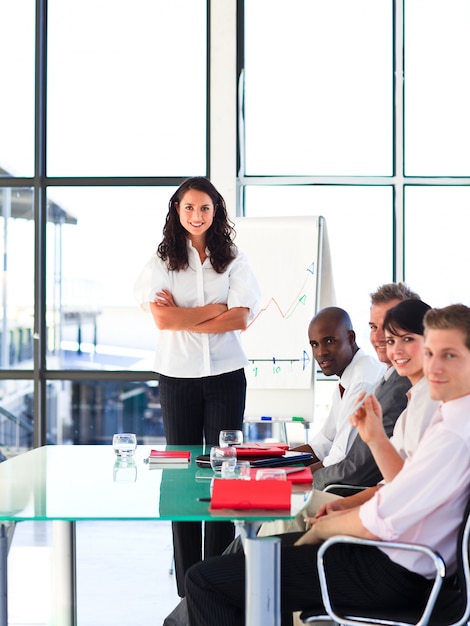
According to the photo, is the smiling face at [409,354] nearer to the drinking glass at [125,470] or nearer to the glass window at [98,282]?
the drinking glass at [125,470]

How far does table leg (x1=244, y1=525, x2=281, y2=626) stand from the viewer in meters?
2.13

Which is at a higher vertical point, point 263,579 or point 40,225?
point 40,225

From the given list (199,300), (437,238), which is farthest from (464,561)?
(437,238)

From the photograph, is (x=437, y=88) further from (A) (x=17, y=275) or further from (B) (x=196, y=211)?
(A) (x=17, y=275)

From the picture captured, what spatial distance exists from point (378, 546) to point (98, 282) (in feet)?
14.7

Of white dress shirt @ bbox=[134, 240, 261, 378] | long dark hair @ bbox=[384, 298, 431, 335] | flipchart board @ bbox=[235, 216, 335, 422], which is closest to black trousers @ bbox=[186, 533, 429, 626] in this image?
long dark hair @ bbox=[384, 298, 431, 335]

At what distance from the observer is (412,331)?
2635mm

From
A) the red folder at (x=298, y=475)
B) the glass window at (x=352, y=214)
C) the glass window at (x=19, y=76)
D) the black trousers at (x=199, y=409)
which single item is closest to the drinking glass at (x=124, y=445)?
the red folder at (x=298, y=475)

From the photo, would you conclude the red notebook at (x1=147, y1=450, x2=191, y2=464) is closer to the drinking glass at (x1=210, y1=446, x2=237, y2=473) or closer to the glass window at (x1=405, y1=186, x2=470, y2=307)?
the drinking glass at (x1=210, y1=446, x2=237, y2=473)

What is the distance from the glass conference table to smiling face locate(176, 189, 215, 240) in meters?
1.08

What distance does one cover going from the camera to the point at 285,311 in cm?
541

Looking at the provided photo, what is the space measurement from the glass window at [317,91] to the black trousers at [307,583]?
4213mm

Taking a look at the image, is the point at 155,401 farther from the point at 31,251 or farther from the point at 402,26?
the point at 402,26

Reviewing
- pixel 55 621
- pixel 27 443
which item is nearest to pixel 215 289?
pixel 55 621
